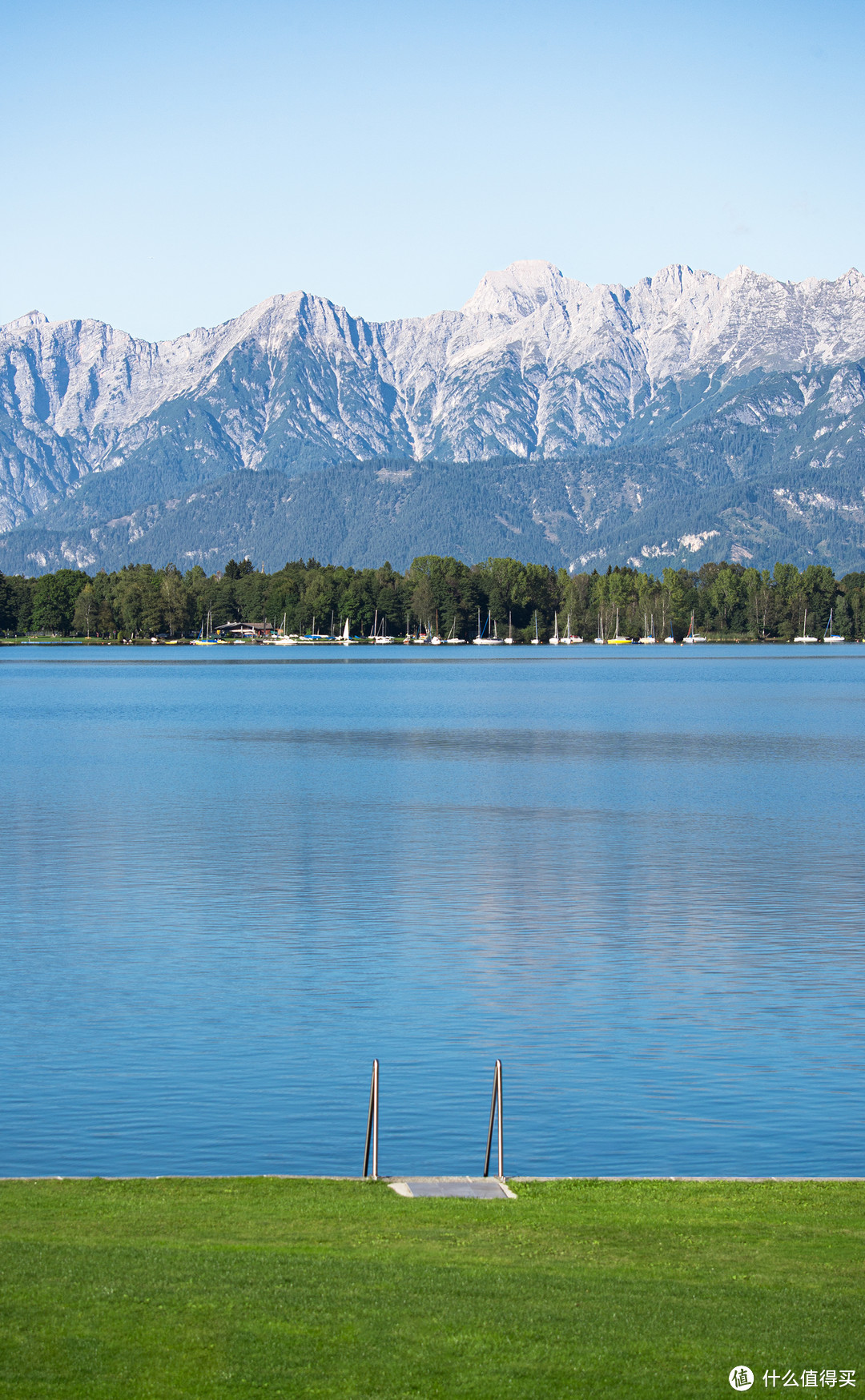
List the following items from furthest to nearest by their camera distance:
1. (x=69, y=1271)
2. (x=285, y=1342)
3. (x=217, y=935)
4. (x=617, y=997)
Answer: (x=217, y=935) < (x=617, y=997) < (x=69, y=1271) < (x=285, y=1342)

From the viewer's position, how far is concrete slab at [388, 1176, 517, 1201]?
19.7 meters

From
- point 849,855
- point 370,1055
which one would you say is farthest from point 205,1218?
point 849,855

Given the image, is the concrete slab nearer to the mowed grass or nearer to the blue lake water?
the mowed grass

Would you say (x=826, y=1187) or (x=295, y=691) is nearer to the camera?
(x=826, y=1187)

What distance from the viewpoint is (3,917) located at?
4612 cm

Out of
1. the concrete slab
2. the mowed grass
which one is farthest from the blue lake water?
the mowed grass

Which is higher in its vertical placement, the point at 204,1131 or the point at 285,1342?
the point at 285,1342

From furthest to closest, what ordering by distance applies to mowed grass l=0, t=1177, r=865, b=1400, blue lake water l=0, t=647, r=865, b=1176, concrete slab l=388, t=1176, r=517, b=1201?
blue lake water l=0, t=647, r=865, b=1176, concrete slab l=388, t=1176, r=517, b=1201, mowed grass l=0, t=1177, r=865, b=1400

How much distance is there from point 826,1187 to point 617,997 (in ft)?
50.5

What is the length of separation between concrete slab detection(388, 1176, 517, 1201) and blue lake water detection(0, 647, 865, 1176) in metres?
3.07

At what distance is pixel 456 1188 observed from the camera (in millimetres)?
20203

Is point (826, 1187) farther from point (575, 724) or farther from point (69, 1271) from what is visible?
point (575, 724)

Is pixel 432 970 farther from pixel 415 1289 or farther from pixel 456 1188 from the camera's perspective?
pixel 415 1289

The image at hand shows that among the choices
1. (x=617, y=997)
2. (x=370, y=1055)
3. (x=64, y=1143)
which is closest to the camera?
(x=64, y=1143)
